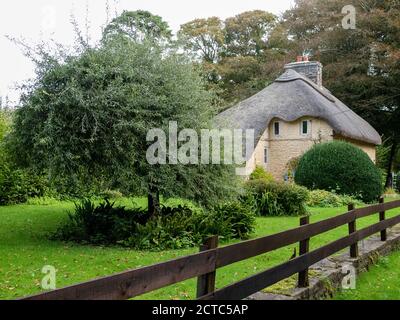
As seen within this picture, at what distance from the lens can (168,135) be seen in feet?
33.4

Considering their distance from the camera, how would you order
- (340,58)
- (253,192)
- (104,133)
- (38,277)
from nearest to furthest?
(38,277)
(104,133)
(253,192)
(340,58)

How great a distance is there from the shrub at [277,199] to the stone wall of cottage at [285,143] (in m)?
9.82

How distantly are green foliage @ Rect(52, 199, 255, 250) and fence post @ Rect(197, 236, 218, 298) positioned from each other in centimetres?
558

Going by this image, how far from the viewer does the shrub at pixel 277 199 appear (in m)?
16.0

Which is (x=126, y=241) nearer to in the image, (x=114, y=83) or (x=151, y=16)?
(x=114, y=83)

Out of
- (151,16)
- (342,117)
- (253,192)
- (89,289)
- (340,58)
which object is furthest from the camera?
(151,16)

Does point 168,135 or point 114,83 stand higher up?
point 114,83

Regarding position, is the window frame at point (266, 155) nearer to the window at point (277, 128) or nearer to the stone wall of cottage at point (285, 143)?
the stone wall of cottage at point (285, 143)

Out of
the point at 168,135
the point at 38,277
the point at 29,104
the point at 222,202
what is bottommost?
the point at 38,277

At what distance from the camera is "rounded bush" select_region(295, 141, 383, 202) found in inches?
850

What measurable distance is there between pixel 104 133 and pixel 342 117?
2095 cm

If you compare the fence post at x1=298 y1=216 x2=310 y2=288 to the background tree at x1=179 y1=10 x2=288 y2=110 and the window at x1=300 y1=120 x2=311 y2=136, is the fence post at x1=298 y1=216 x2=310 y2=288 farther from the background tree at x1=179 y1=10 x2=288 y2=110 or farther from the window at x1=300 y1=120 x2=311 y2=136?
the background tree at x1=179 y1=10 x2=288 y2=110

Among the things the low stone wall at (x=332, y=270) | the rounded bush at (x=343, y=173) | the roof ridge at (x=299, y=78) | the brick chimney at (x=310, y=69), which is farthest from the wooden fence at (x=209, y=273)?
the brick chimney at (x=310, y=69)

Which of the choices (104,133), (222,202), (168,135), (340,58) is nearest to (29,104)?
(104,133)
